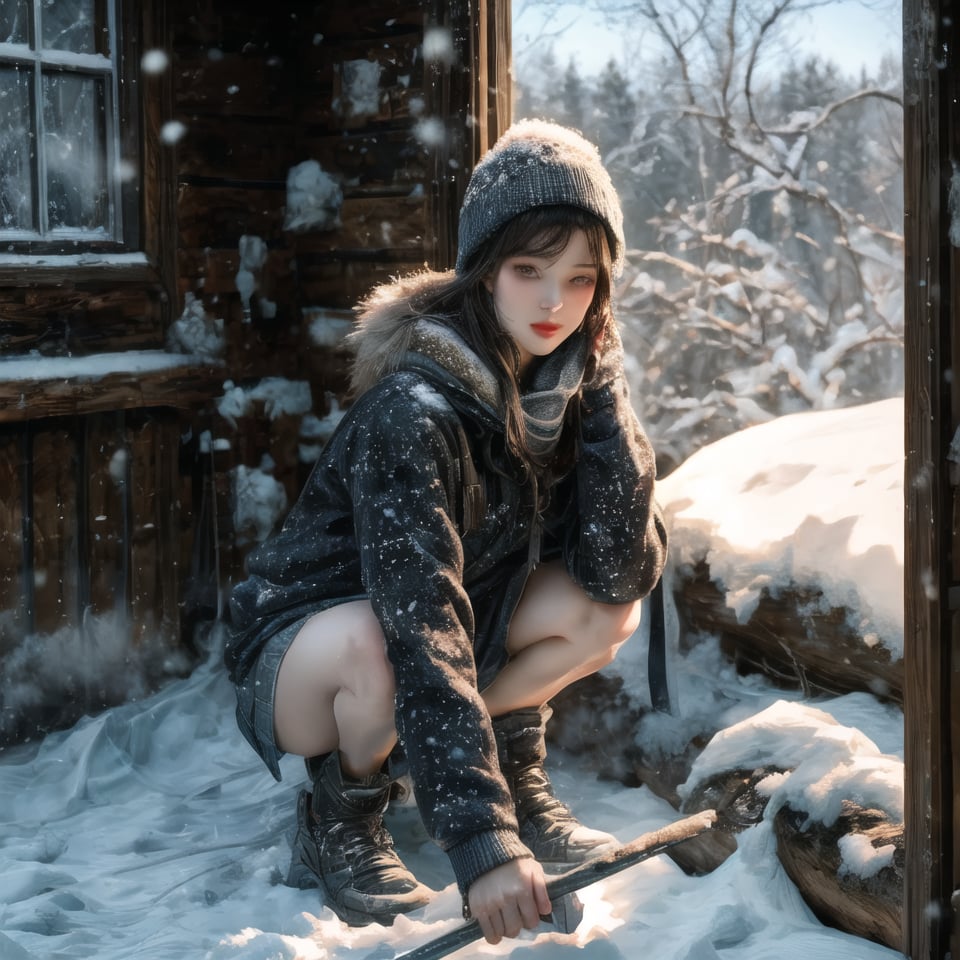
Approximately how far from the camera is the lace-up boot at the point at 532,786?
2.63m

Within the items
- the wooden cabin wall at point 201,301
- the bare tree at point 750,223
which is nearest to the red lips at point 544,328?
the wooden cabin wall at point 201,301

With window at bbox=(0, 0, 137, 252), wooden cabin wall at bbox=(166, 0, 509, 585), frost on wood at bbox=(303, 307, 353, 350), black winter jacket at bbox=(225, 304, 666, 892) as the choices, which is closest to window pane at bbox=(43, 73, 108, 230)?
window at bbox=(0, 0, 137, 252)

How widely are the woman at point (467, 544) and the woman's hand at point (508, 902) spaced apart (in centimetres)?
14

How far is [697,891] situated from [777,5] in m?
4.97

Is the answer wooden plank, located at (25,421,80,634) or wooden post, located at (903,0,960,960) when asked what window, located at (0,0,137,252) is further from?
wooden post, located at (903,0,960,960)

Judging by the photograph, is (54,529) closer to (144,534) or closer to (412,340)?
(144,534)

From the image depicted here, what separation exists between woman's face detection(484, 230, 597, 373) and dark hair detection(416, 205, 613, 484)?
0.05 feet

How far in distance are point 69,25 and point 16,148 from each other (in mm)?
387

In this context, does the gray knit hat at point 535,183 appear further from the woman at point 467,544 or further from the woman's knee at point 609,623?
the woman's knee at point 609,623

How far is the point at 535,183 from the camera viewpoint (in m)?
2.29

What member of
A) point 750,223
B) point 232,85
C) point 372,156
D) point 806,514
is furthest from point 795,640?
point 750,223

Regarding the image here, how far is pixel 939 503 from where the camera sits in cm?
200

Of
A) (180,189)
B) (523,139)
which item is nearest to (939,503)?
(523,139)

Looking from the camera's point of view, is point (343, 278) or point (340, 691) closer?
point (340, 691)
